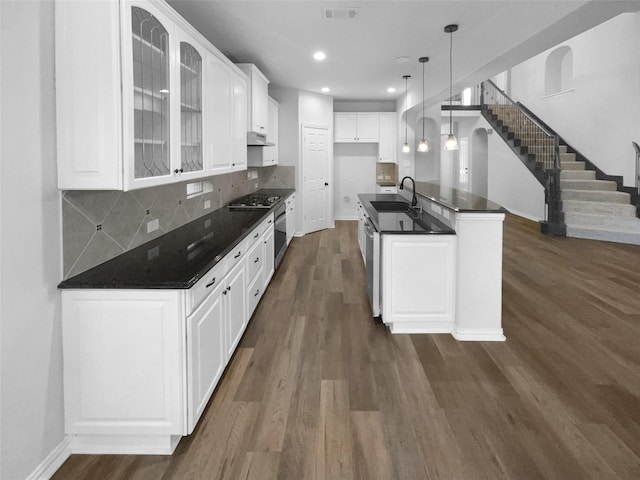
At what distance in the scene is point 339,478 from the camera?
2207 mm

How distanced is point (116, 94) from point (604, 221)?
337 inches

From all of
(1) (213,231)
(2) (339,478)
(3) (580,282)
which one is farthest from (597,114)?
(2) (339,478)

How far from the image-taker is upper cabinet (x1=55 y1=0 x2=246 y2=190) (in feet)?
7.39

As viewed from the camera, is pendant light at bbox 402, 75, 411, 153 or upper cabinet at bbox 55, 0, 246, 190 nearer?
upper cabinet at bbox 55, 0, 246, 190

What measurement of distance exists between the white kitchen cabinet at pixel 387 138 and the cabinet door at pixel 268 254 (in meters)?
5.73

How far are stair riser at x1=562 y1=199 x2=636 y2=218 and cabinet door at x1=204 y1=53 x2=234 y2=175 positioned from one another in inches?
277

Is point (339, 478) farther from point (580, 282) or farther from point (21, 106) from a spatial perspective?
point (580, 282)

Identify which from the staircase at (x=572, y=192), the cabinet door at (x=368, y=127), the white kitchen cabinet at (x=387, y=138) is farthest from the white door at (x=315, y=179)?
the staircase at (x=572, y=192)

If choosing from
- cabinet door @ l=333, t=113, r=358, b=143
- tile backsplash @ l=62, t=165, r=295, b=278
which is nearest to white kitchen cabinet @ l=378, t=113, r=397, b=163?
cabinet door @ l=333, t=113, r=358, b=143

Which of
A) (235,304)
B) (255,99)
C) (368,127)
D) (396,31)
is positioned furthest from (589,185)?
(235,304)

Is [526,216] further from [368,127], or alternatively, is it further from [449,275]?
[449,275]

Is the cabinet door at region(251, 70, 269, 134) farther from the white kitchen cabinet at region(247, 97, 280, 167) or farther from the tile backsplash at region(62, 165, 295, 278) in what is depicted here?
the tile backsplash at region(62, 165, 295, 278)

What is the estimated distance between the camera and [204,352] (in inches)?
104

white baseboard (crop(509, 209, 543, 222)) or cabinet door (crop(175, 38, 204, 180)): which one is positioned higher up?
cabinet door (crop(175, 38, 204, 180))
